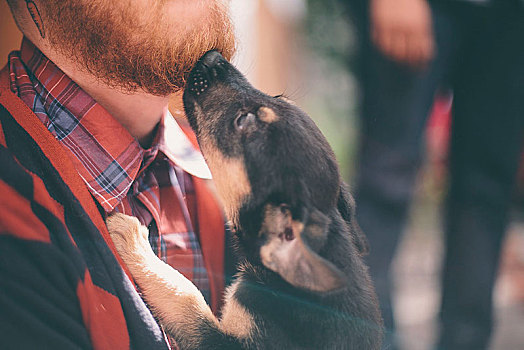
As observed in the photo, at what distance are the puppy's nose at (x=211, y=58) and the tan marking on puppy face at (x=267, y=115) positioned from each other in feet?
0.54

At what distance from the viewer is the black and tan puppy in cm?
81

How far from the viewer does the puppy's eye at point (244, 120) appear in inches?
42.3

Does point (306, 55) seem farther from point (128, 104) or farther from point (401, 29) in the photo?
point (128, 104)

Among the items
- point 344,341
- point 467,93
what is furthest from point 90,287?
point 467,93

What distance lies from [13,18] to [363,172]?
0.83m

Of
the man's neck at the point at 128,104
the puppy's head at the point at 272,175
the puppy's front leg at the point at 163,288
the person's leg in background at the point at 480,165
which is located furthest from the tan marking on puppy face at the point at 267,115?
the person's leg in background at the point at 480,165

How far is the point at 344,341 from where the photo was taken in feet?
3.08

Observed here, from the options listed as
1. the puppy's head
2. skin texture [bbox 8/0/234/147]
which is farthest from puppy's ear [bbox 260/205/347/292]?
skin texture [bbox 8/0/234/147]

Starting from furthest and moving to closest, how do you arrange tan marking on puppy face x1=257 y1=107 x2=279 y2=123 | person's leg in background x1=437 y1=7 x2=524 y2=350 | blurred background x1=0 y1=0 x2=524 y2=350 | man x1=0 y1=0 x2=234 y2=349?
person's leg in background x1=437 y1=7 x2=524 y2=350 → tan marking on puppy face x1=257 y1=107 x2=279 y2=123 → blurred background x1=0 y1=0 x2=524 y2=350 → man x1=0 y1=0 x2=234 y2=349

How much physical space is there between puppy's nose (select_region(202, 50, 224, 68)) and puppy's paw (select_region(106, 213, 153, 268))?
318 mm

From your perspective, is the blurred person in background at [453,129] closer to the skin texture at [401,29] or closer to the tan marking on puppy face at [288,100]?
the skin texture at [401,29]

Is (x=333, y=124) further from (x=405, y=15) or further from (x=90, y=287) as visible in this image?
(x=90, y=287)

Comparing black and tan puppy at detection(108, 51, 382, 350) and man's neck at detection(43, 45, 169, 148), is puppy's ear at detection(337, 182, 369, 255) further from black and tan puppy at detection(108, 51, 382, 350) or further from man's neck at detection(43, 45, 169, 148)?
man's neck at detection(43, 45, 169, 148)

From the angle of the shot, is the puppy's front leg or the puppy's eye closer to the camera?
the puppy's front leg
